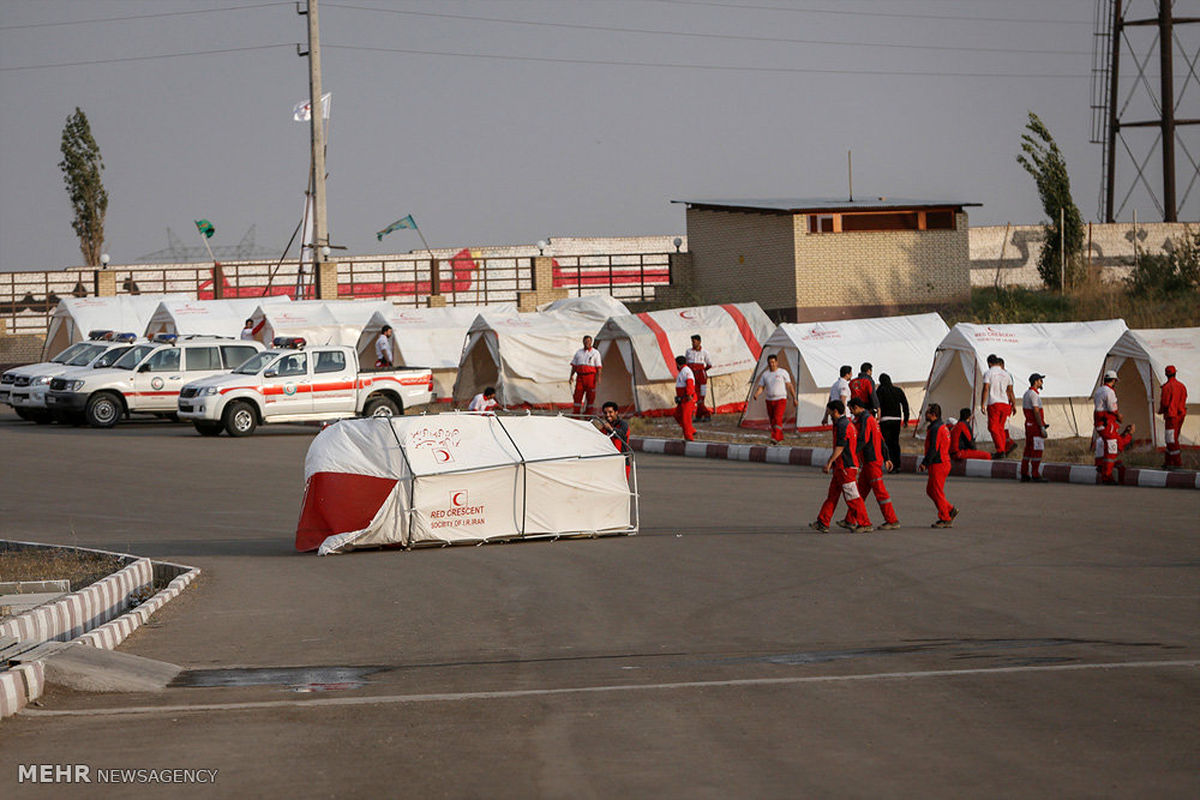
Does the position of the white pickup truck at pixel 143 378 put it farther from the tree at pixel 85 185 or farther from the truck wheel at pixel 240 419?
the tree at pixel 85 185

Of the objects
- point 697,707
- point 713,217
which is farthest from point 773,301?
point 697,707

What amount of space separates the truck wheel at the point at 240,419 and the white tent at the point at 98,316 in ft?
44.4

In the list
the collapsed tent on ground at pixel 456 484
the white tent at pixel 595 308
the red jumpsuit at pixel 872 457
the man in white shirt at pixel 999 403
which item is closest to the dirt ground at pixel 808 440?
the man in white shirt at pixel 999 403

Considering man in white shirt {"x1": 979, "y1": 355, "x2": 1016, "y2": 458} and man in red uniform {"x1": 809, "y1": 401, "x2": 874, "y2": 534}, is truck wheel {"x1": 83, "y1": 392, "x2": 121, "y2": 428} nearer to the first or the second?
man in white shirt {"x1": 979, "y1": 355, "x2": 1016, "y2": 458}

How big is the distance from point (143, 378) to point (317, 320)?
7.27 m

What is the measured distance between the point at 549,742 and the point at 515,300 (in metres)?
48.3

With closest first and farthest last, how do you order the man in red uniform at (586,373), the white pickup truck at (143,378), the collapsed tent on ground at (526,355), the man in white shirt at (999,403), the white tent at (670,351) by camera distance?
the man in white shirt at (999,403)
the man in red uniform at (586,373)
the white pickup truck at (143,378)
the white tent at (670,351)
the collapsed tent on ground at (526,355)

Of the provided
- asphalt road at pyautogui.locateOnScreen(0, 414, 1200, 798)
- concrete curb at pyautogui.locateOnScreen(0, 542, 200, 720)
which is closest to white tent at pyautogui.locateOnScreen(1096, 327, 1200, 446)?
asphalt road at pyautogui.locateOnScreen(0, 414, 1200, 798)

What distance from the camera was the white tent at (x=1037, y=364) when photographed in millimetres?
26531

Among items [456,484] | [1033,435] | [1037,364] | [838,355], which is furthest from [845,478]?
[838,355]

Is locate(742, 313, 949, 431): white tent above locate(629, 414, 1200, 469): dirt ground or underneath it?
above

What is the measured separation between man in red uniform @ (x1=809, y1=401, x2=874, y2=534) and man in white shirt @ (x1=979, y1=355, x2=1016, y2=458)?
8463 millimetres

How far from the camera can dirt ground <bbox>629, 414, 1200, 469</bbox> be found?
23.5 m

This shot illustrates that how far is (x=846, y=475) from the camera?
15570 millimetres
